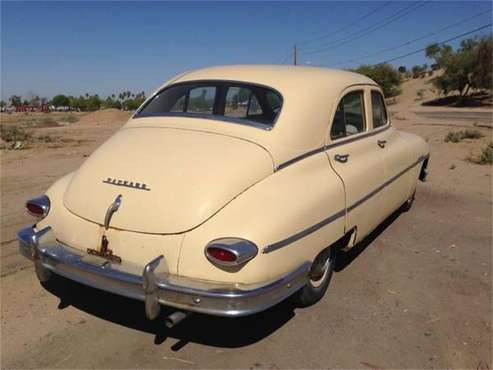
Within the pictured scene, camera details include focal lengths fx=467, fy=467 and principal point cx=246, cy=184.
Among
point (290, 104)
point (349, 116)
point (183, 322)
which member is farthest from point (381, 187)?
point (183, 322)

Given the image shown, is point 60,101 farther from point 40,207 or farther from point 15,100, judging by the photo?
point 40,207

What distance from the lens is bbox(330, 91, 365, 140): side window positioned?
399cm

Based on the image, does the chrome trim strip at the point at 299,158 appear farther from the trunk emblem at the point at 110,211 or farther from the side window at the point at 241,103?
the trunk emblem at the point at 110,211

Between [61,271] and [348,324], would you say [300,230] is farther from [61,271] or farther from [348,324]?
[61,271]

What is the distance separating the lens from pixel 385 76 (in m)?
60.0

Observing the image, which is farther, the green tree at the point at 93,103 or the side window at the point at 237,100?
the green tree at the point at 93,103

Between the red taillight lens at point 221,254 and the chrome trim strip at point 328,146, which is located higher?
the chrome trim strip at point 328,146

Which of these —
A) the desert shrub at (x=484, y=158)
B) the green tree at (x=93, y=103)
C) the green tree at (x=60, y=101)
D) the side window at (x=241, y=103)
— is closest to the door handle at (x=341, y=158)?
the side window at (x=241, y=103)

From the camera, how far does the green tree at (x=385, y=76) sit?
190 feet

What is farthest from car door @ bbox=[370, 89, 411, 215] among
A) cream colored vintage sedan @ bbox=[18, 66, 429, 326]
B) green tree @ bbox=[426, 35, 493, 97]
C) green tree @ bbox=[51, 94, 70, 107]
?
green tree @ bbox=[51, 94, 70, 107]

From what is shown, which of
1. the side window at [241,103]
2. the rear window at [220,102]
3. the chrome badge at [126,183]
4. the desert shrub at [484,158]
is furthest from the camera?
the desert shrub at [484,158]

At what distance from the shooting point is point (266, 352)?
3018mm

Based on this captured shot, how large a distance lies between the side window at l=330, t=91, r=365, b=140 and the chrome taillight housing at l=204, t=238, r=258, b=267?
5.11 feet

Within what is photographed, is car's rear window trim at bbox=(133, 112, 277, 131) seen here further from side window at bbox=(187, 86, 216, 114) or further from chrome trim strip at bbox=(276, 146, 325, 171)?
chrome trim strip at bbox=(276, 146, 325, 171)
